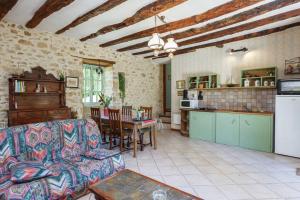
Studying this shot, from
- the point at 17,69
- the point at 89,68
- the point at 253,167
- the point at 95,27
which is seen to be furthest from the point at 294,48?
the point at 17,69

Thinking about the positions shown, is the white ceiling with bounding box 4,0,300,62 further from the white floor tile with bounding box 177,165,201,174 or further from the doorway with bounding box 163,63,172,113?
the doorway with bounding box 163,63,172,113

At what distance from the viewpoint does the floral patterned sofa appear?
1.85 m

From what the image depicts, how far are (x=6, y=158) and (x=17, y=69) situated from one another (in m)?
2.72

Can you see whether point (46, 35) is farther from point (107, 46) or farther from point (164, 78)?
point (164, 78)

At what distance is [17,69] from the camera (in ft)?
13.4

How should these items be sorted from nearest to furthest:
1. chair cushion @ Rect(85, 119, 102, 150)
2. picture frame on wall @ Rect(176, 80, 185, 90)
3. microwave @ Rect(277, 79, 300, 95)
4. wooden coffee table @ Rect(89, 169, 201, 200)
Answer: wooden coffee table @ Rect(89, 169, 201, 200) < chair cushion @ Rect(85, 119, 102, 150) < microwave @ Rect(277, 79, 300, 95) < picture frame on wall @ Rect(176, 80, 185, 90)

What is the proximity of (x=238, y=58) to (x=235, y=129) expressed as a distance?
1870mm

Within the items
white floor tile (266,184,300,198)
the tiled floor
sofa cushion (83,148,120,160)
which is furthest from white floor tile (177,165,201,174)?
sofa cushion (83,148,120,160)

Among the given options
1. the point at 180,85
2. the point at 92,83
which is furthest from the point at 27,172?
the point at 180,85

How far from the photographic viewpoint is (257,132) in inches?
167

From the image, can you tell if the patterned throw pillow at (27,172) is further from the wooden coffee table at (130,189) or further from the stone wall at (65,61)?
the stone wall at (65,61)

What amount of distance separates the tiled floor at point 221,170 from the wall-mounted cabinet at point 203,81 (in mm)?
1761

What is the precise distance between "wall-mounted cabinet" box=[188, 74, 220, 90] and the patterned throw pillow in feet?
15.0

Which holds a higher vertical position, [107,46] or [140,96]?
[107,46]
